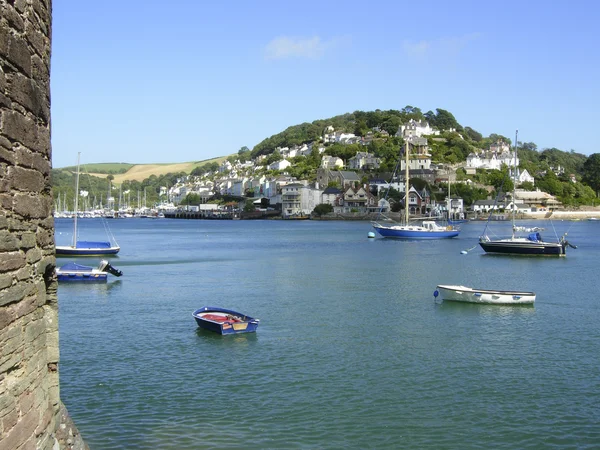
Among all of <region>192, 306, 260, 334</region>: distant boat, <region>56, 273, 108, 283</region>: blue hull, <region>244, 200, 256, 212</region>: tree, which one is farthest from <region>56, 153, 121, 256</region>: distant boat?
<region>244, 200, 256, 212</region>: tree

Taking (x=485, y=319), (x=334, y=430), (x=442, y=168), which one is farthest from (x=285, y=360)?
(x=442, y=168)

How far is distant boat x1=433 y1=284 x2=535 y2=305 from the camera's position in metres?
27.6

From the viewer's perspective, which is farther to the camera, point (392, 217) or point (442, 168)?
point (442, 168)

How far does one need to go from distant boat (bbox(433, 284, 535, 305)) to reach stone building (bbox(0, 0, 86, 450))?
23.5 meters

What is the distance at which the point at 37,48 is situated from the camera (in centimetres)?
597

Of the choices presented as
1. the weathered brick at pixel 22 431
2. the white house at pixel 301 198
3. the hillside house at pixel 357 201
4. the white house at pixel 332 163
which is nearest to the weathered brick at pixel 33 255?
the weathered brick at pixel 22 431

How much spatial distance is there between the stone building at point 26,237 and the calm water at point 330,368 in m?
6.36

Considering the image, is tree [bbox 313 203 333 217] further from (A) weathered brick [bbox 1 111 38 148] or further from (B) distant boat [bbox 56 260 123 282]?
(A) weathered brick [bbox 1 111 38 148]

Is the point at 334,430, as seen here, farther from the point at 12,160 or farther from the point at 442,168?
the point at 442,168

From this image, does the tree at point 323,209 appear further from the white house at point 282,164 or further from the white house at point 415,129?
the white house at point 282,164

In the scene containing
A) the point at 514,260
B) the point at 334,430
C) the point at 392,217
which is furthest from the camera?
the point at 392,217

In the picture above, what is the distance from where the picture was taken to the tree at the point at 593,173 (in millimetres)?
170250

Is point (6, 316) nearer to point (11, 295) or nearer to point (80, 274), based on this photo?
point (11, 295)

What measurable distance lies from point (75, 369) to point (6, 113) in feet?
43.2
